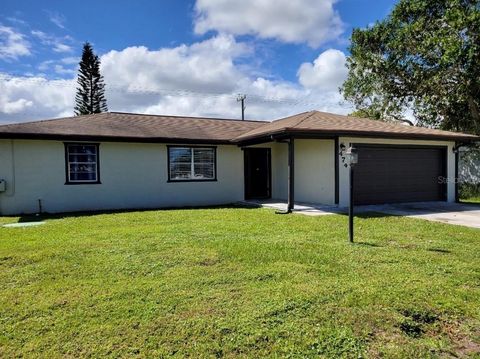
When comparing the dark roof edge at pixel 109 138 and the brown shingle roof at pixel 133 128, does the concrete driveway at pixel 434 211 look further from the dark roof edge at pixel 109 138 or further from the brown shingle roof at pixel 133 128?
the brown shingle roof at pixel 133 128

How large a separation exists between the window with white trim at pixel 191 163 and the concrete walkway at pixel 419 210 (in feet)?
7.95

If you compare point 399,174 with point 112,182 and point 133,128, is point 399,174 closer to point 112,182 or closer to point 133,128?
point 133,128

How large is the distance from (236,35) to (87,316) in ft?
51.4

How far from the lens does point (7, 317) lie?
11.6 ft

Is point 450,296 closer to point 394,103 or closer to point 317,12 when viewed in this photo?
point 317,12

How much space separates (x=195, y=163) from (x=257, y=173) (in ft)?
9.12

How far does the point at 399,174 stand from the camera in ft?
42.3

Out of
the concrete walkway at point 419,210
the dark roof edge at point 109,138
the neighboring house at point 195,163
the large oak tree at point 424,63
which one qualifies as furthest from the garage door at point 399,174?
the large oak tree at point 424,63

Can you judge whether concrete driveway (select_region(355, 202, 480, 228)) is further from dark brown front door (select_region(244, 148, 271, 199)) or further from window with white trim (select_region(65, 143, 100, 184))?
window with white trim (select_region(65, 143, 100, 184))

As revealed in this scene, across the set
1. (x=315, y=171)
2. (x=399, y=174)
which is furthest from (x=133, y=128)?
(x=399, y=174)

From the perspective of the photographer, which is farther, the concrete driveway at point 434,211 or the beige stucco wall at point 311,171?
the beige stucco wall at point 311,171

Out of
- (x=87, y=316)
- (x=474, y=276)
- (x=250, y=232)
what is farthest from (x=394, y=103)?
(x=87, y=316)

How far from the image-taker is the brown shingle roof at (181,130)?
11.2m

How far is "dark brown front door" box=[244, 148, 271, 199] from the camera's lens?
15.0 meters
